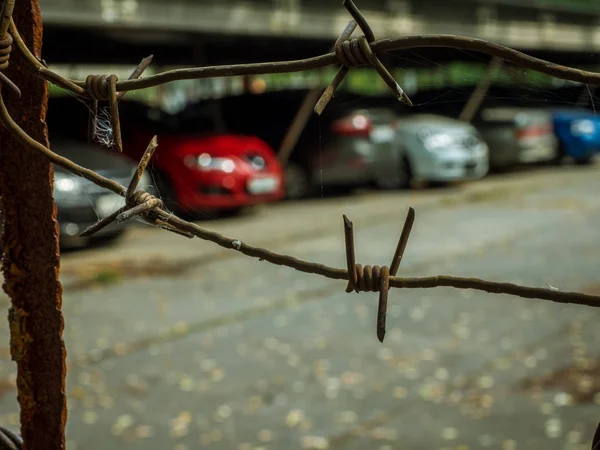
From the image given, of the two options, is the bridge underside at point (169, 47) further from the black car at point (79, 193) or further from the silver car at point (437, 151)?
the black car at point (79, 193)

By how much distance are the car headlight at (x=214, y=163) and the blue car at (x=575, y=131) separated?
9816 millimetres

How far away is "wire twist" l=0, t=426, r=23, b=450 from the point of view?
5.11 ft

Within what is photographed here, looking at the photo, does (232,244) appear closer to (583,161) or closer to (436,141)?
(436,141)

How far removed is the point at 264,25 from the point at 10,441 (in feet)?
48.2

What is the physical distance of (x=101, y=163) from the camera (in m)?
11.1

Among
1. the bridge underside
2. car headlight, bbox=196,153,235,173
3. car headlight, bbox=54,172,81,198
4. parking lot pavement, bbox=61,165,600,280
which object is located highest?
the bridge underside

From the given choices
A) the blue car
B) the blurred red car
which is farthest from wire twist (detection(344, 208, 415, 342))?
the blue car

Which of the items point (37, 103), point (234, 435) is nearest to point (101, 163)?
point (234, 435)

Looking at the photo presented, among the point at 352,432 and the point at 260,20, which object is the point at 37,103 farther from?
the point at 260,20

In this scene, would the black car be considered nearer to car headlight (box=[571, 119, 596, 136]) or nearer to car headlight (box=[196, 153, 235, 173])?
car headlight (box=[196, 153, 235, 173])

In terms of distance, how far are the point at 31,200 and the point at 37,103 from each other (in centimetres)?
15

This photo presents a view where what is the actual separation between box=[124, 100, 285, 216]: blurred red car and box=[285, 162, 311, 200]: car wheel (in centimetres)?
156

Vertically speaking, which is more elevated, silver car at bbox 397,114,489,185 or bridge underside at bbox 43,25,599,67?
bridge underside at bbox 43,25,599,67

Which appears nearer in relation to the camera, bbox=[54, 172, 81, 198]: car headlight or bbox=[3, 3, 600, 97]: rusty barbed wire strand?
bbox=[3, 3, 600, 97]: rusty barbed wire strand
